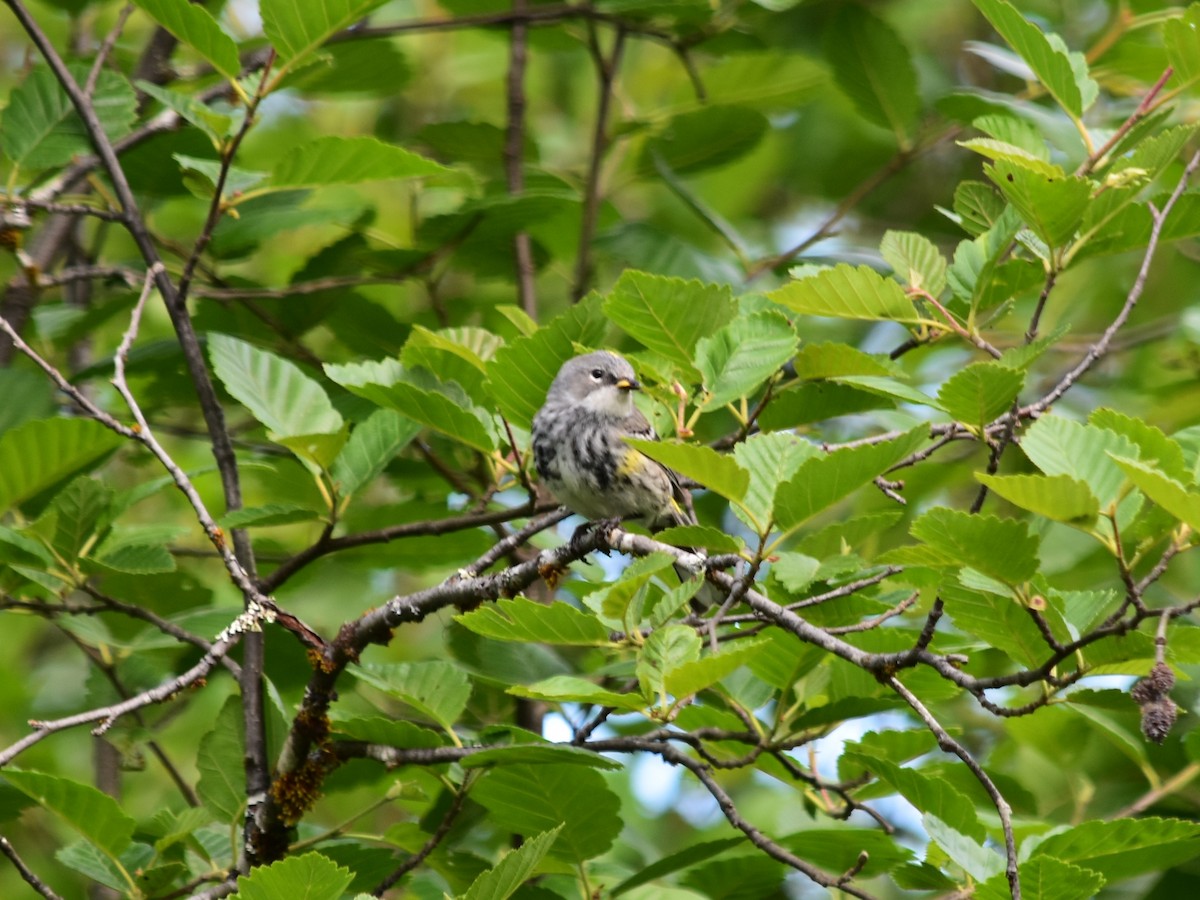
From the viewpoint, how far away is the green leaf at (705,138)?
5535 mm

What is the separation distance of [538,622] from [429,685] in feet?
3.09

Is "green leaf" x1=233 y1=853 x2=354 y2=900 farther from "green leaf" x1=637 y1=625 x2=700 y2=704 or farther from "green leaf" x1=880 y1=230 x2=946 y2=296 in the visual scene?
"green leaf" x1=880 y1=230 x2=946 y2=296

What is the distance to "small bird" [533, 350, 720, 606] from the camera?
188 inches

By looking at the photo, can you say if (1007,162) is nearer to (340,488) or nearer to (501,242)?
(340,488)

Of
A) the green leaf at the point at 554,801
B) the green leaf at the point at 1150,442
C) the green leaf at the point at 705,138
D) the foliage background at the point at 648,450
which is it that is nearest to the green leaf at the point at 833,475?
the foliage background at the point at 648,450

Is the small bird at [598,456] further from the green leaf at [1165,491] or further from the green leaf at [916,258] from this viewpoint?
the green leaf at [1165,491]

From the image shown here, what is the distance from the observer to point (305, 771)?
3.50 m

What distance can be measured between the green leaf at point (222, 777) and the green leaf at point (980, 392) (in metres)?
2.10

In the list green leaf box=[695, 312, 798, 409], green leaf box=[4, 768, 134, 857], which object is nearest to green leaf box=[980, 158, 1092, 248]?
green leaf box=[695, 312, 798, 409]

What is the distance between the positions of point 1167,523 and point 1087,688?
17.9 inches

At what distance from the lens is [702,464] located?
2576 mm

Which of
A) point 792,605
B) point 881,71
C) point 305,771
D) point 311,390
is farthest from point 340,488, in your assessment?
point 881,71

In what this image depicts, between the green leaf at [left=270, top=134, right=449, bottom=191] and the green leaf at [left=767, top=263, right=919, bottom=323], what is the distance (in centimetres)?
123

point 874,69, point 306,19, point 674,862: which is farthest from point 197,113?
point 874,69
